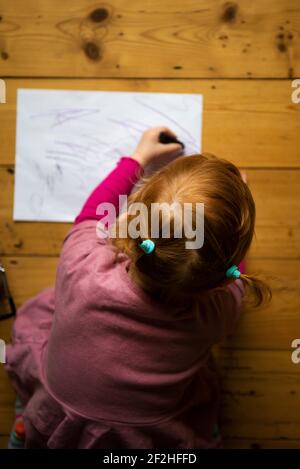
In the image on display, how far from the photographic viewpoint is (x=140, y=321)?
542 millimetres

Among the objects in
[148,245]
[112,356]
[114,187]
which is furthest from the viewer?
[114,187]

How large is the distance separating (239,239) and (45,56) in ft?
1.61

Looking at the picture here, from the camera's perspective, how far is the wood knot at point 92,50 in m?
0.73

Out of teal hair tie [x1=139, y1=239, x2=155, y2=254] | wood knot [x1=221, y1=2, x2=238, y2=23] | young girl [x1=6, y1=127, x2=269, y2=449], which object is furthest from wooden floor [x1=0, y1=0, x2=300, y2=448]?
teal hair tie [x1=139, y1=239, x2=155, y2=254]

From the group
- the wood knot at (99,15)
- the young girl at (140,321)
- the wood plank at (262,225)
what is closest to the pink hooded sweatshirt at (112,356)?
the young girl at (140,321)

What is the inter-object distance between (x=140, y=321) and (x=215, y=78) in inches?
17.1

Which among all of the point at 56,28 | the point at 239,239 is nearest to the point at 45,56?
the point at 56,28

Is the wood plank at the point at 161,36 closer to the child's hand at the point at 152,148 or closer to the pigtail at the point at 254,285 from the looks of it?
the child's hand at the point at 152,148

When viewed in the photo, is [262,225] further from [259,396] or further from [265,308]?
[259,396]

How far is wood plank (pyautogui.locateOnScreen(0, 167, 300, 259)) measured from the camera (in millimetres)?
724

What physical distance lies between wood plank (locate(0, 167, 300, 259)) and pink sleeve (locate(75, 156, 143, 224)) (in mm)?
96

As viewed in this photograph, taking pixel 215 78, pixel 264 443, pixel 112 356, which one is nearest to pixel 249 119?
pixel 215 78

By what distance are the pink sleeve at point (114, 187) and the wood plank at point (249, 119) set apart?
0.45ft

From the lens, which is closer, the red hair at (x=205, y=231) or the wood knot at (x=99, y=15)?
the red hair at (x=205, y=231)
